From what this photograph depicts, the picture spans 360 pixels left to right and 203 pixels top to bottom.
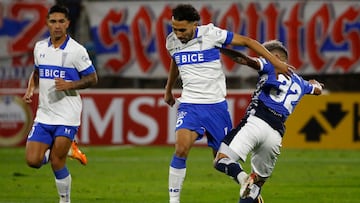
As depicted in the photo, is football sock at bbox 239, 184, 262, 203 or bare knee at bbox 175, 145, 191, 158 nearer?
football sock at bbox 239, 184, 262, 203

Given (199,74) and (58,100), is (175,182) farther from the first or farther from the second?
(58,100)

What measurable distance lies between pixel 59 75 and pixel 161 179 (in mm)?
5535

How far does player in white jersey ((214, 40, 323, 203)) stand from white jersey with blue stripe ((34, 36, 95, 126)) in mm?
1737

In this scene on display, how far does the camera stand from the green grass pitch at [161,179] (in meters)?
14.9

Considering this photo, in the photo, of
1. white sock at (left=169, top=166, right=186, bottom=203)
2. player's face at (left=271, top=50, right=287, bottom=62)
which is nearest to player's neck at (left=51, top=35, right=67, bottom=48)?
white sock at (left=169, top=166, right=186, bottom=203)

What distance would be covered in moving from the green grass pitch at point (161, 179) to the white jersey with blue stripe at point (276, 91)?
2758mm

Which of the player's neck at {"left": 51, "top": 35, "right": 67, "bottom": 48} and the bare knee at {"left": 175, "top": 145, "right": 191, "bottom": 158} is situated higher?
the player's neck at {"left": 51, "top": 35, "right": 67, "bottom": 48}

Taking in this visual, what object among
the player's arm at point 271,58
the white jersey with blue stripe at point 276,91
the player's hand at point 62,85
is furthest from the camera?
the player's hand at point 62,85

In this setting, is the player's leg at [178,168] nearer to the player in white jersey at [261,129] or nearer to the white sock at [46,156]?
the player in white jersey at [261,129]

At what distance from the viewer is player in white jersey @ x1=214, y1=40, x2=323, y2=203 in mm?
11711

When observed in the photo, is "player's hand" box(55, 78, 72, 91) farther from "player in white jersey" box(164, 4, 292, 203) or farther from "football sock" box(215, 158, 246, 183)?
"football sock" box(215, 158, 246, 183)

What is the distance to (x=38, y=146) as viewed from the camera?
40.7 feet

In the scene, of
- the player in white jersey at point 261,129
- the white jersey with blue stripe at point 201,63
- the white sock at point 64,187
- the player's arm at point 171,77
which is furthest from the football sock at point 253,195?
the white sock at point 64,187

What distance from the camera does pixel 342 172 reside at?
62.2 feet
